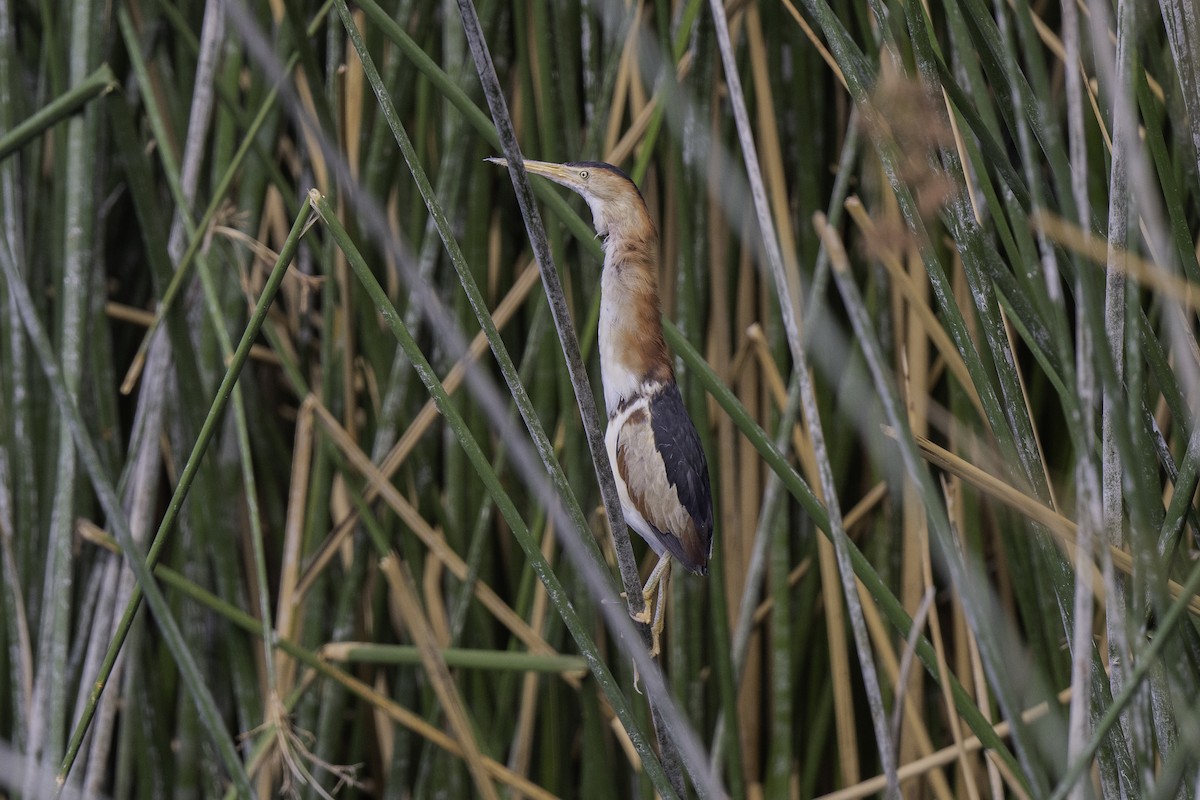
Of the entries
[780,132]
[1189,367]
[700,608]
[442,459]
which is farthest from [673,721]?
[780,132]

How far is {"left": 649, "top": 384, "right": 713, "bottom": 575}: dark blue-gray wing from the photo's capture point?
3.71 feet

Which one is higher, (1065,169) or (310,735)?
(1065,169)

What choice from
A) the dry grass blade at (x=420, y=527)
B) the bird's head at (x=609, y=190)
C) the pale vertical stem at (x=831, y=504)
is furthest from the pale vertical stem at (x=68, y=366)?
the pale vertical stem at (x=831, y=504)

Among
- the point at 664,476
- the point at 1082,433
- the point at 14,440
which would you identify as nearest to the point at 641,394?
the point at 664,476

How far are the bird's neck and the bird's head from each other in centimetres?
2

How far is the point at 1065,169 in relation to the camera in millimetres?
559

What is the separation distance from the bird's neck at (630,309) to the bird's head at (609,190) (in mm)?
16

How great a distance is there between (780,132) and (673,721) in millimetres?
897

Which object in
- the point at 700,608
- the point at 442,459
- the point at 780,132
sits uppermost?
the point at 780,132

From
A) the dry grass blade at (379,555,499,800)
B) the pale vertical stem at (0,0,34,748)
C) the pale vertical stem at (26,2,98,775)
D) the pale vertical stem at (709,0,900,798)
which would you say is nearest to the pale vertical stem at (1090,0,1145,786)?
the pale vertical stem at (709,0,900,798)

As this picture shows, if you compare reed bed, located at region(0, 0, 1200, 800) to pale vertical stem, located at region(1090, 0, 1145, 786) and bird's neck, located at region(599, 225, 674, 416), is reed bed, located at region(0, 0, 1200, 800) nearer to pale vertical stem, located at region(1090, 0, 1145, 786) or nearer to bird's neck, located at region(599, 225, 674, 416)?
bird's neck, located at region(599, 225, 674, 416)

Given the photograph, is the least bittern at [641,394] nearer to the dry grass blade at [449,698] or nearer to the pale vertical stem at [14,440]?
the dry grass blade at [449,698]

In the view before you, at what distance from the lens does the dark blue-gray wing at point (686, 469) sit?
44.5 inches

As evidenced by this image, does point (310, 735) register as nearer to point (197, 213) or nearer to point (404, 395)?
point (404, 395)
